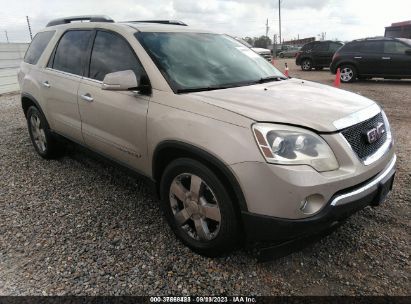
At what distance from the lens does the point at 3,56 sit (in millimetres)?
14344

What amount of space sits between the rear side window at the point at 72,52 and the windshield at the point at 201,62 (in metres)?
0.95

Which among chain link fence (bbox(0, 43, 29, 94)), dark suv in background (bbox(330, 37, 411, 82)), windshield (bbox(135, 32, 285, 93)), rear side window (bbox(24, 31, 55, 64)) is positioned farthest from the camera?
chain link fence (bbox(0, 43, 29, 94))

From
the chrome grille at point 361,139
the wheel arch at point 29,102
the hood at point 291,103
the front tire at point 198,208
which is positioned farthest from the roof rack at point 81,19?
the chrome grille at point 361,139

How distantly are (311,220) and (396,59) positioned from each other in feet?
42.2

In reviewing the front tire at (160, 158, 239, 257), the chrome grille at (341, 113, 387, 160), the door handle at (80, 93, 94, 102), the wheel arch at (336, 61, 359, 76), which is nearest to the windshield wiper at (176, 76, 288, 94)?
the front tire at (160, 158, 239, 257)

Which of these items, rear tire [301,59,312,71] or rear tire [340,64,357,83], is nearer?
rear tire [340,64,357,83]

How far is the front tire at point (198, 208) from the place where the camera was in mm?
2541

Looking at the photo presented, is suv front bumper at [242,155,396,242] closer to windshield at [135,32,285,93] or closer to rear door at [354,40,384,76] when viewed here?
windshield at [135,32,285,93]

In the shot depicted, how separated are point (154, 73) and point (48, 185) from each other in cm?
223

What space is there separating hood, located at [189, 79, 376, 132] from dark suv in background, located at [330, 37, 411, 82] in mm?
11496

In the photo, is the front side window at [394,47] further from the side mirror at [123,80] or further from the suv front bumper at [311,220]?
the side mirror at [123,80]

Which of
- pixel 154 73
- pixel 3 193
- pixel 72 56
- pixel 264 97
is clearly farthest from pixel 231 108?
pixel 3 193

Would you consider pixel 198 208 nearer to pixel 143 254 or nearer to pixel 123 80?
pixel 143 254

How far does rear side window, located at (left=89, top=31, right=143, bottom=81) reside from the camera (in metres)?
3.31
